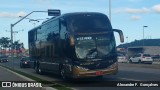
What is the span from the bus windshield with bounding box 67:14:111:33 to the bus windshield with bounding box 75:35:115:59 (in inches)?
20.3

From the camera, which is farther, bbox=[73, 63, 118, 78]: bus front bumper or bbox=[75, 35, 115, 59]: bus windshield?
bbox=[75, 35, 115, 59]: bus windshield

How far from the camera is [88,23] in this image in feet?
71.8

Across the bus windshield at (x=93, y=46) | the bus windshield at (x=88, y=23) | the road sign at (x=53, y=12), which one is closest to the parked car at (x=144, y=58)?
the road sign at (x=53, y=12)

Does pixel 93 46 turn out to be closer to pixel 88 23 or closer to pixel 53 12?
pixel 88 23

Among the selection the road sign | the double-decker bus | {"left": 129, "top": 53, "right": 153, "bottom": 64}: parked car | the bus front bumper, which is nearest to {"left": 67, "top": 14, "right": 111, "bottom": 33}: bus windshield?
the double-decker bus

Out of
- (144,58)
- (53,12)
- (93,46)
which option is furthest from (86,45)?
(144,58)

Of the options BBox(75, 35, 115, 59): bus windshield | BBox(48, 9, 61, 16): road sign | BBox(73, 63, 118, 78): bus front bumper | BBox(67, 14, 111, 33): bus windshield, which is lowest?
BBox(73, 63, 118, 78): bus front bumper

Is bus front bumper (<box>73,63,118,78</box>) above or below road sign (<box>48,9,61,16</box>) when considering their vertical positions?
below

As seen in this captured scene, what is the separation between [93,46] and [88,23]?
4.44 feet

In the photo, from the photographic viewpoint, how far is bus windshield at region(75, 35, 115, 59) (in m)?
21.3

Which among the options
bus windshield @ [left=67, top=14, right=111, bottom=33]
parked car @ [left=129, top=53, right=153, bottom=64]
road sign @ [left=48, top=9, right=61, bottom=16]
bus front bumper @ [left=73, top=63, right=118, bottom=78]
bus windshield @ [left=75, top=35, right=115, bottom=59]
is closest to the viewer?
bus front bumper @ [left=73, top=63, right=118, bottom=78]

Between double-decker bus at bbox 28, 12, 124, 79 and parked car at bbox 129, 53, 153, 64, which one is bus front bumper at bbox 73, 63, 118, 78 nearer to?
double-decker bus at bbox 28, 12, 124, 79

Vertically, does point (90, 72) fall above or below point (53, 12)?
below

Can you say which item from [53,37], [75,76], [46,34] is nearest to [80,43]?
[75,76]
